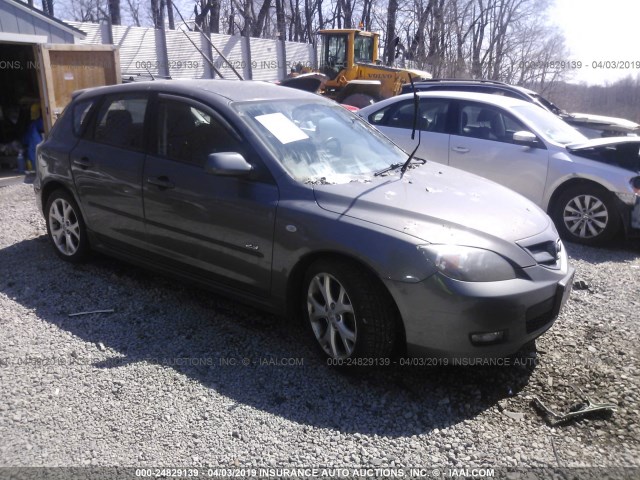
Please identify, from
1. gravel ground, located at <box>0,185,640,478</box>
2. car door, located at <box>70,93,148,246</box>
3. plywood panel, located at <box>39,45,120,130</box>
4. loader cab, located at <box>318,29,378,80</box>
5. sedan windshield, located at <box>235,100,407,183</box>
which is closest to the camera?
gravel ground, located at <box>0,185,640,478</box>

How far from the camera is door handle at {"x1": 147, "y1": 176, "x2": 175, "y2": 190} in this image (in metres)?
4.10

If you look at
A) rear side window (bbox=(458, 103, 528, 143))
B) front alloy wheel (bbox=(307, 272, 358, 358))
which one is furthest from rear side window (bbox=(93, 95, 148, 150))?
rear side window (bbox=(458, 103, 528, 143))

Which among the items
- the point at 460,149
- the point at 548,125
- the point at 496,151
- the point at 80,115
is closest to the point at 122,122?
the point at 80,115

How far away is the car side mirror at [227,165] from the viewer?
353 cm

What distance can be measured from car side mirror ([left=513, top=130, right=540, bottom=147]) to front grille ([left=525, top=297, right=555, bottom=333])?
3.83 metres

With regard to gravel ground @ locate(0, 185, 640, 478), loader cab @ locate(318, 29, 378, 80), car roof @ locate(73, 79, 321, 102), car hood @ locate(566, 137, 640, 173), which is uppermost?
loader cab @ locate(318, 29, 378, 80)

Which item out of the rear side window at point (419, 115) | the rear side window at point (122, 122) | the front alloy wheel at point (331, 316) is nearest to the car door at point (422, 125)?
the rear side window at point (419, 115)

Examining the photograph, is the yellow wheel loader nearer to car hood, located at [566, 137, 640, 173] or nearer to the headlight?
car hood, located at [566, 137, 640, 173]

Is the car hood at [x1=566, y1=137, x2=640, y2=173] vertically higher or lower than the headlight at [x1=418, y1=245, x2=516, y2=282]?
higher

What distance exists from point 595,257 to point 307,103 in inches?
140

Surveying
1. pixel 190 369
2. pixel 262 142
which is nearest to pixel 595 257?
pixel 262 142

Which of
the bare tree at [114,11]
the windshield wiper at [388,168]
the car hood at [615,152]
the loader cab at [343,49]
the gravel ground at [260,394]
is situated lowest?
the gravel ground at [260,394]

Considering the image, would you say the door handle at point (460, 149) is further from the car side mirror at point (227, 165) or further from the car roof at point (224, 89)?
the car side mirror at point (227, 165)

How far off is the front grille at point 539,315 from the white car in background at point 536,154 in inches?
137
